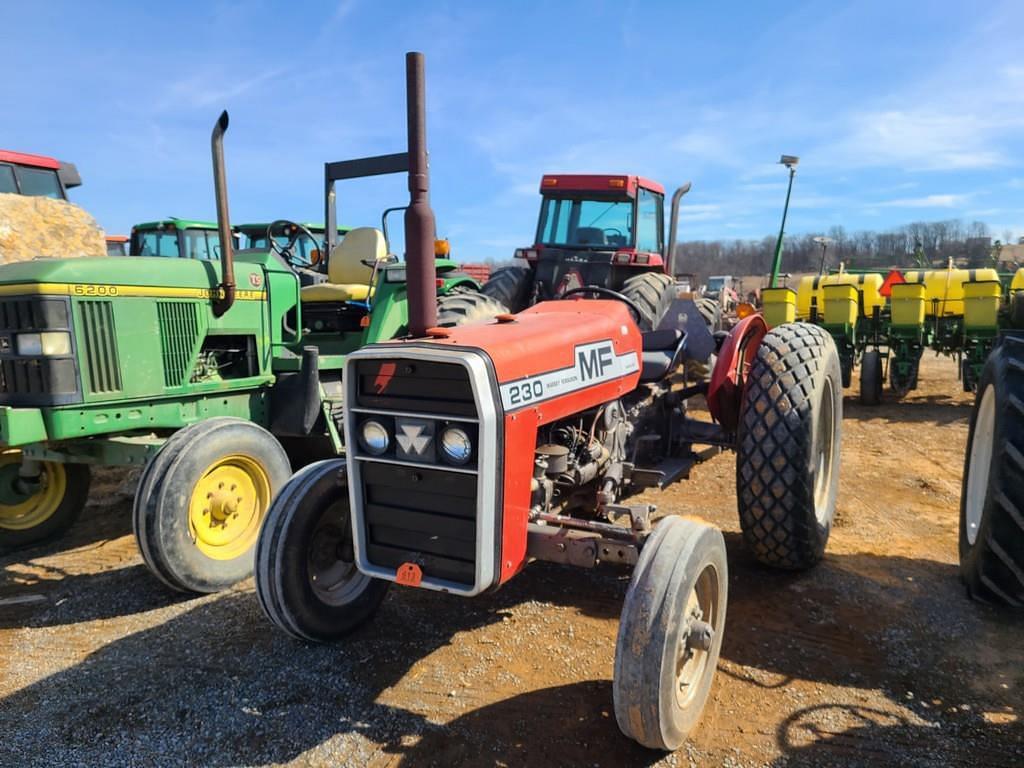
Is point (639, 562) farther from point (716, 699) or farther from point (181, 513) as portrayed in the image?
point (181, 513)

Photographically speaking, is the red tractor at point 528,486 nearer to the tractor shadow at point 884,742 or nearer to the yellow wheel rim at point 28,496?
the tractor shadow at point 884,742

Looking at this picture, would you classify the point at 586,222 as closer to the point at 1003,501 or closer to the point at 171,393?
the point at 171,393

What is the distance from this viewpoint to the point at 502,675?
2.82 meters

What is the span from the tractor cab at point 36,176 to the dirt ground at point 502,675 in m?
8.76

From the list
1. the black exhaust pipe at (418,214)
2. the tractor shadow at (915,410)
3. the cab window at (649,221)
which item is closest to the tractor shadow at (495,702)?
the black exhaust pipe at (418,214)

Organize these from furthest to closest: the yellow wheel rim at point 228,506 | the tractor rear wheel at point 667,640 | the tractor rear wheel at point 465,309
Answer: the tractor rear wheel at point 465,309
the yellow wheel rim at point 228,506
the tractor rear wheel at point 667,640

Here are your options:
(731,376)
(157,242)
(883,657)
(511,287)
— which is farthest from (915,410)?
(157,242)

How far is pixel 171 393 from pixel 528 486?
2.73 metres

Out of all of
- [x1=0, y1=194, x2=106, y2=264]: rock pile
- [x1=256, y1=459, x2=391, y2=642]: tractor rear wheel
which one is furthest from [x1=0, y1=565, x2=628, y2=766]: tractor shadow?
[x1=0, y1=194, x2=106, y2=264]: rock pile

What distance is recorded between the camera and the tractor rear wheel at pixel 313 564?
2.80 meters

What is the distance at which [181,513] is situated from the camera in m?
3.61

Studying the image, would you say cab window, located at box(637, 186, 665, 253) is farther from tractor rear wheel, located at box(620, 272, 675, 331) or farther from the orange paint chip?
the orange paint chip

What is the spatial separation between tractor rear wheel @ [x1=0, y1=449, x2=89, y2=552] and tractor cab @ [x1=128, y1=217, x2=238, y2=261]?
476 centimetres

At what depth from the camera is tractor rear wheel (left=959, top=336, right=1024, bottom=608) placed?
2.87m
